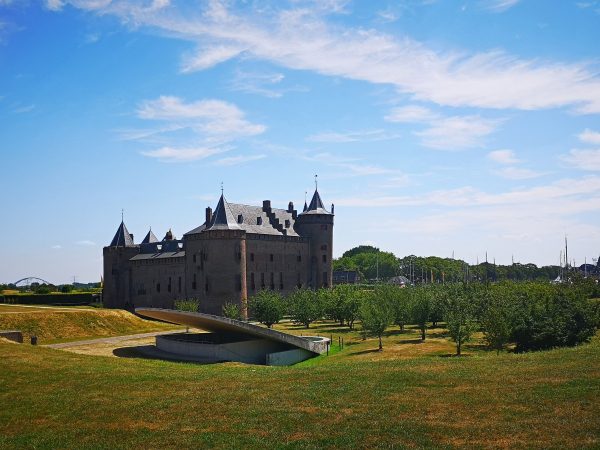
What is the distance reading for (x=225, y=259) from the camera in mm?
69688

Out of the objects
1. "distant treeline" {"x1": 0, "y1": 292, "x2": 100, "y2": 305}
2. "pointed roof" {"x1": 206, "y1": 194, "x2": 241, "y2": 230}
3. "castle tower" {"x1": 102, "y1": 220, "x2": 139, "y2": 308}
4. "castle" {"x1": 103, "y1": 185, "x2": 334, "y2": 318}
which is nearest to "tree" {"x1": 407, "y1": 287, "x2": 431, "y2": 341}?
"castle" {"x1": 103, "y1": 185, "x2": 334, "y2": 318}

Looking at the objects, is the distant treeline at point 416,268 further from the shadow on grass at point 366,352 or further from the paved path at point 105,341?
the shadow on grass at point 366,352

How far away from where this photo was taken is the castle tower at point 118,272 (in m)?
80.3

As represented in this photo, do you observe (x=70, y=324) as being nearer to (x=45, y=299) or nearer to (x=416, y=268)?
(x=45, y=299)

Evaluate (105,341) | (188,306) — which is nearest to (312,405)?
(105,341)

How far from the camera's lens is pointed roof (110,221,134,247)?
269 feet

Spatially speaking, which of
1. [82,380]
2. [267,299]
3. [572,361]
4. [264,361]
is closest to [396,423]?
[572,361]

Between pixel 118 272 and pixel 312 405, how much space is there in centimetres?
6747

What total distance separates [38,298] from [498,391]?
6858cm

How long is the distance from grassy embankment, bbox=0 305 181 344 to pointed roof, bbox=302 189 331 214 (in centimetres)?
3370

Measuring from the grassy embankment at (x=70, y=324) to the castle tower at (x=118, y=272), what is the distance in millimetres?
20503

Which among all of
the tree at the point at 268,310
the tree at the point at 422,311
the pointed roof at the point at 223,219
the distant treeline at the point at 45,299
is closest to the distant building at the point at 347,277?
the distant treeline at the point at 45,299

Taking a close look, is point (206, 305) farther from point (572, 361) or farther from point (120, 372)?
→ point (572, 361)

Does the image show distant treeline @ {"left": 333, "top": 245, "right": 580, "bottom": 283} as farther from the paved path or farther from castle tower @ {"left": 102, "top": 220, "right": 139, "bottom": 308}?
the paved path
